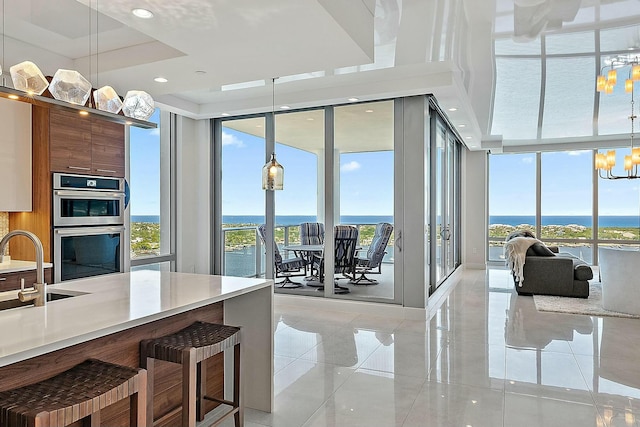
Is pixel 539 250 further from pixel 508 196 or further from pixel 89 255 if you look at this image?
pixel 89 255

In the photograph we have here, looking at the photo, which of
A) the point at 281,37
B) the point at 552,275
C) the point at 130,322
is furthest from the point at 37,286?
the point at 552,275

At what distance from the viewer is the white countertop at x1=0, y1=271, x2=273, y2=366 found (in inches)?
62.5

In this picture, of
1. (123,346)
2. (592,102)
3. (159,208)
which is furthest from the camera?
(592,102)

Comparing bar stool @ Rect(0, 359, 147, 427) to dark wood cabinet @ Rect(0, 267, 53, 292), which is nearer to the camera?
bar stool @ Rect(0, 359, 147, 427)

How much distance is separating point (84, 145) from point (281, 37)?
2.42m

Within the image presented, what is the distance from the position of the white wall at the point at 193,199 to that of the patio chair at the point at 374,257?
95.8 inches

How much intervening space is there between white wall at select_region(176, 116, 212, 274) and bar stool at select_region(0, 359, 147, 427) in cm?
464

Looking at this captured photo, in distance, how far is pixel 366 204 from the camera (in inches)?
223

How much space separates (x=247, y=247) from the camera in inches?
257

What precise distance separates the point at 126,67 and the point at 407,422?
3.67m

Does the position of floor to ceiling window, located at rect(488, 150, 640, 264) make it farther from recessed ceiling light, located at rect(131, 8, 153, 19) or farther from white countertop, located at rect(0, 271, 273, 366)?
recessed ceiling light, located at rect(131, 8, 153, 19)

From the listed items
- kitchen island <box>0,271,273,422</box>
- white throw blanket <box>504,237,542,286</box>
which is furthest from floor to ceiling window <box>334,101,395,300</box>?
kitchen island <box>0,271,273,422</box>

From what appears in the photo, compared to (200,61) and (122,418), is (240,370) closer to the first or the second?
(122,418)

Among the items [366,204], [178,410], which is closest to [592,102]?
[366,204]
